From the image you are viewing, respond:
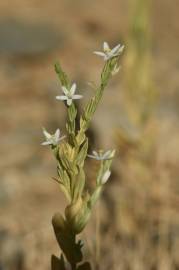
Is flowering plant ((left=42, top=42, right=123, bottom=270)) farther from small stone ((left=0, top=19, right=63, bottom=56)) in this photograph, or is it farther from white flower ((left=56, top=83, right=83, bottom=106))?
small stone ((left=0, top=19, right=63, bottom=56))

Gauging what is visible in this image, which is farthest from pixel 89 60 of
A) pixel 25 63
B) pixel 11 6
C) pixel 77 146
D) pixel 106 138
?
pixel 77 146

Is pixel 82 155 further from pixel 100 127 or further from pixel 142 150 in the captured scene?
pixel 100 127

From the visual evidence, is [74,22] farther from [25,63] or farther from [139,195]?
[139,195]

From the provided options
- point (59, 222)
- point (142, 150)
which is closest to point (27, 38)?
point (142, 150)

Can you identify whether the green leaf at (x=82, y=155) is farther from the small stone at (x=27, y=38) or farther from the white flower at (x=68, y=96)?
the small stone at (x=27, y=38)

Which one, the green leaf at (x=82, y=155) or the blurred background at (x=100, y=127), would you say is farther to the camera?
the blurred background at (x=100, y=127)

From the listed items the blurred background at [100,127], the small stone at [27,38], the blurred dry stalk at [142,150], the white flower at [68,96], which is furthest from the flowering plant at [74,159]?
the small stone at [27,38]

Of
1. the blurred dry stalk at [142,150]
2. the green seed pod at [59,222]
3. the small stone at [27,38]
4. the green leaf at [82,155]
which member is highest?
the small stone at [27,38]
